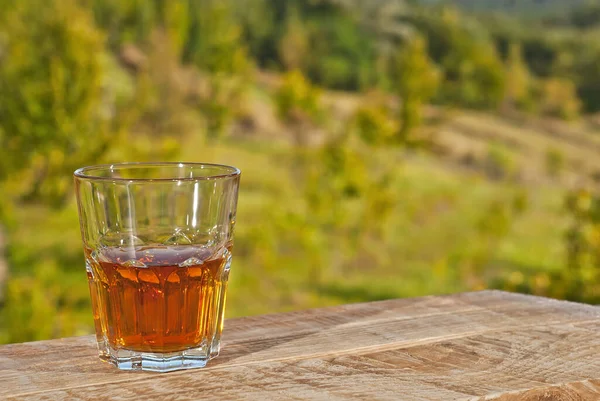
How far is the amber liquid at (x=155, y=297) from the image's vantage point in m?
0.88

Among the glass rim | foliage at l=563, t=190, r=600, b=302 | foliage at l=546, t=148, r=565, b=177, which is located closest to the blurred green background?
foliage at l=546, t=148, r=565, b=177

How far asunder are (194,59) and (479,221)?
9.88ft

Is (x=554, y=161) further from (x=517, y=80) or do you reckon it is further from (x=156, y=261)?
(x=156, y=261)

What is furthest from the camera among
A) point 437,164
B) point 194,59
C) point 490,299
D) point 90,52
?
point 437,164

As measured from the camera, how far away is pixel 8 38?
246 inches

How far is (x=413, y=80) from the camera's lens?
7738mm

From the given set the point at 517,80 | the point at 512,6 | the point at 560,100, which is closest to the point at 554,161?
the point at 560,100

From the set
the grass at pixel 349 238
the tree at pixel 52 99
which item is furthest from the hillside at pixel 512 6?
the tree at pixel 52 99

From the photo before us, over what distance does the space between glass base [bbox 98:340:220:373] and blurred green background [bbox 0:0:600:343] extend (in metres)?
4.66

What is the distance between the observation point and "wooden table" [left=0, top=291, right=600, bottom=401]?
803 millimetres

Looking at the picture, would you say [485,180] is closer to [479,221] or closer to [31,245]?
[479,221]

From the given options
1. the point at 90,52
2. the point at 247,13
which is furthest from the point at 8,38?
the point at 247,13

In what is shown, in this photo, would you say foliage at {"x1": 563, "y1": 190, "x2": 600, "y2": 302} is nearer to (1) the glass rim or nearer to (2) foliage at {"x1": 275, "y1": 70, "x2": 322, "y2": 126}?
(2) foliage at {"x1": 275, "y1": 70, "x2": 322, "y2": 126}

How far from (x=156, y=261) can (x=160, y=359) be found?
0.35 feet
